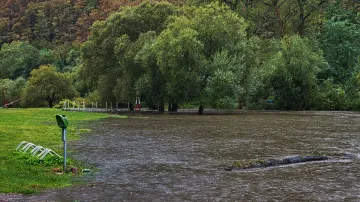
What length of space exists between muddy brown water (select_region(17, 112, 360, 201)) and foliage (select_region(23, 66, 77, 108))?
186 ft

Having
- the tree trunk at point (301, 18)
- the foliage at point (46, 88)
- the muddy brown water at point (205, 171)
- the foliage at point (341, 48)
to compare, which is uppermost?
the tree trunk at point (301, 18)

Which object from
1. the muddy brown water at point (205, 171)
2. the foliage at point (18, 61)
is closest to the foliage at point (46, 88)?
the foliage at point (18, 61)

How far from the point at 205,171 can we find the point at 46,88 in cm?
7091

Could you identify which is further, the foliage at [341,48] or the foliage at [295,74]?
the foliage at [341,48]

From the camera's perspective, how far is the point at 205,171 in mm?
16391

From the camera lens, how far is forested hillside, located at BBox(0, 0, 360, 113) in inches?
2159

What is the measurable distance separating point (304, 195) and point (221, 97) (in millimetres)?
40468

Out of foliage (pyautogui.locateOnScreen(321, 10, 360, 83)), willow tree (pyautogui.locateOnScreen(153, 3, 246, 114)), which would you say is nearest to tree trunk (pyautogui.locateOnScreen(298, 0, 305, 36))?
foliage (pyautogui.locateOnScreen(321, 10, 360, 83))

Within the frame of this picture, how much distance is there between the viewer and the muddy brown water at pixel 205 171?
12.7m

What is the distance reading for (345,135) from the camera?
96.5 feet

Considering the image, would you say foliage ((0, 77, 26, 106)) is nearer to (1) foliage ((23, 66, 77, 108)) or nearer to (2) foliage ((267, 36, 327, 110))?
(1) foliage ((23, 66, 77, 108))

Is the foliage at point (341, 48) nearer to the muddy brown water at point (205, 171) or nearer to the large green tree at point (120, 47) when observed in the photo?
the large green tree at point (120, 47)

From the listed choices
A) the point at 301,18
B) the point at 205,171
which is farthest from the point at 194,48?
the point at 301,18

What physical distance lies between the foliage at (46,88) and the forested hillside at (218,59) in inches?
7.4
